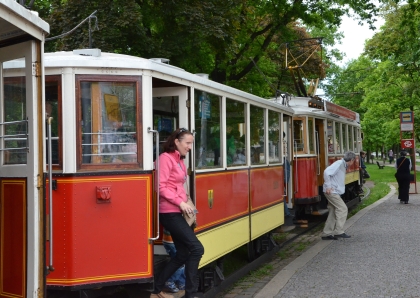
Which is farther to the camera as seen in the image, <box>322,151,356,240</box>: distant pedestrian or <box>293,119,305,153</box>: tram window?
<box>293,119,305,153</box>: tram window

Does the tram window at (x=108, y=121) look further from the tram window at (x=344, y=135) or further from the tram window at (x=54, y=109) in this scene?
the tram window at (x=344, y=135)

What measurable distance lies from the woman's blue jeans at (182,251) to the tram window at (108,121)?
27.2 inches

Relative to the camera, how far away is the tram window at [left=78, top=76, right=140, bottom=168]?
584 centimetres

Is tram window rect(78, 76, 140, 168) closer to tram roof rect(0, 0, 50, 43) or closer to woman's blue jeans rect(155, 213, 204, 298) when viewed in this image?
woman's blue jeans rect(155, 213, 204, 298)

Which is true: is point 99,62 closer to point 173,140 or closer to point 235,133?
point 173,140

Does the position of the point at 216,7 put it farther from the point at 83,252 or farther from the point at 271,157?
the point at 83,252

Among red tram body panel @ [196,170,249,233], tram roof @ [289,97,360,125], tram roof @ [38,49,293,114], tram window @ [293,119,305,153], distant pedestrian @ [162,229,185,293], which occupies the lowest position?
distant pedestrian @ [162,229,185,293]

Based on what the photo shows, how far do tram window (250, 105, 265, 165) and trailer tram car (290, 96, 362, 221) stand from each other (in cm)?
405

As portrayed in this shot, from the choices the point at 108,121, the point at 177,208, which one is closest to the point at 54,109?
the point at 108,121

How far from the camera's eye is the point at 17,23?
428 centimetres

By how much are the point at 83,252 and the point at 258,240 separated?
512 cm

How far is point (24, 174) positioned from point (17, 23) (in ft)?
3.49

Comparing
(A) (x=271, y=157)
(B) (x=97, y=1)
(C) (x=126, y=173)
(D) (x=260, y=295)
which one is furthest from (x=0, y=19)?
(B) (x=97, y=1)

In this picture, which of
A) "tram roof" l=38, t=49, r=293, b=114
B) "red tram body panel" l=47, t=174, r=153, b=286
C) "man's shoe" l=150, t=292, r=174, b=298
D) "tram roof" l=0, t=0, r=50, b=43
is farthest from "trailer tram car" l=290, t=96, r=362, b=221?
"tram roof" l=0, t=0, r=50, b=43
